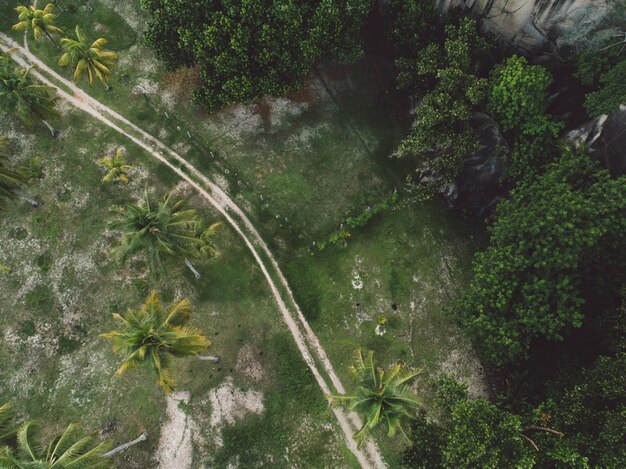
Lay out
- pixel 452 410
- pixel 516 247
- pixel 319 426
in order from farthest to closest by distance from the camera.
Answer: pixel 319 426 < pixel 516 247 < pixel 452 410

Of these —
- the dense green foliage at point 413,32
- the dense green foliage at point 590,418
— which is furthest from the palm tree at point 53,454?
the dense green foliage at point 413,32

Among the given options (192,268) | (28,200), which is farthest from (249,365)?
(28,200)

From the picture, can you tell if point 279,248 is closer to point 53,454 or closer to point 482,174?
point 482,174

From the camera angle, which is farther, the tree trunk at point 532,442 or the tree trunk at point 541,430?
the tree trunk at point 532,442

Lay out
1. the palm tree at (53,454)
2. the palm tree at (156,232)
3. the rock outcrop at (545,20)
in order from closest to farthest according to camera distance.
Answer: the palm tree at (53,454)
the palm tree at (156,232)
the rock outcrop at (545,20)

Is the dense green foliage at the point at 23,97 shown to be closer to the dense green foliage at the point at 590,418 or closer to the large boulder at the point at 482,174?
the large boulder at the point at 482,174

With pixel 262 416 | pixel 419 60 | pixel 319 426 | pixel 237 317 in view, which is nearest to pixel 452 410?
pixel 319 426

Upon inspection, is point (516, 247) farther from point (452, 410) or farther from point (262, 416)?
point (262, 416)
